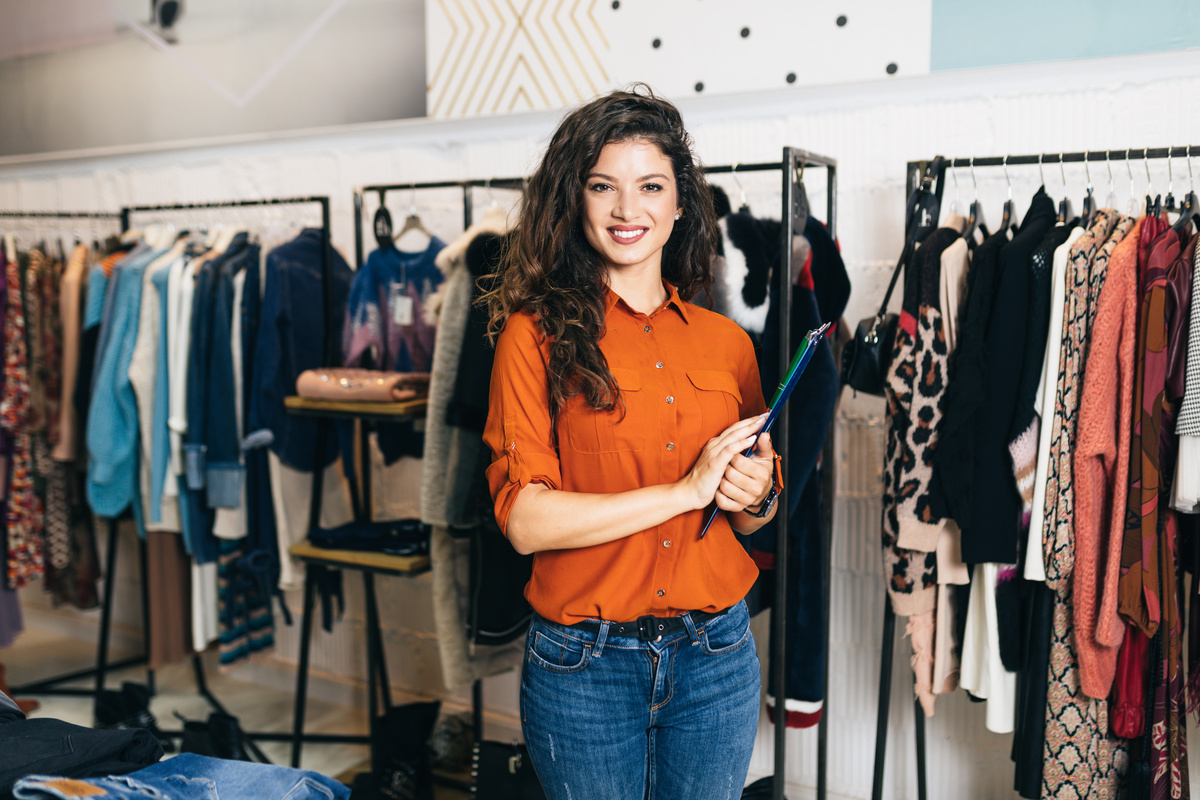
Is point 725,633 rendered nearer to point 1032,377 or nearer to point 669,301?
point 669,301

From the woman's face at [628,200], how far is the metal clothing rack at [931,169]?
0.87 metres

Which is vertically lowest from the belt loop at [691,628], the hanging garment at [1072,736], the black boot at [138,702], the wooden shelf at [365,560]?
the black boot at [138,702]

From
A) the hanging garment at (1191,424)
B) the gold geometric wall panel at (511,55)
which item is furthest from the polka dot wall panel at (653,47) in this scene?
the hanging garment at (1191,424)

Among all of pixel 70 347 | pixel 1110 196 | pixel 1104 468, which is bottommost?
pixel 1104 468

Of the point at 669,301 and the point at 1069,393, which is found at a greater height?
the point at 669,301

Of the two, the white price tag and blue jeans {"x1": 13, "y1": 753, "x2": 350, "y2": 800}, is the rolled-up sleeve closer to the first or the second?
blue jeans {"x1": 13, "y1": 753, "x2": 350, "y2": 800}

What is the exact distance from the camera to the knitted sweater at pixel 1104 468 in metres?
1.68

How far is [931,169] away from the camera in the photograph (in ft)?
6.46

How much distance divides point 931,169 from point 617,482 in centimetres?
114

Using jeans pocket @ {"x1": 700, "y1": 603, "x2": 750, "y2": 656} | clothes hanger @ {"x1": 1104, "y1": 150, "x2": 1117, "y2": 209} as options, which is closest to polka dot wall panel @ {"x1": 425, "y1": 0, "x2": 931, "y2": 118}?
clothes hanger @ {"x1": 1104, "y1": 150, "x2": 1117, "y2": 209}

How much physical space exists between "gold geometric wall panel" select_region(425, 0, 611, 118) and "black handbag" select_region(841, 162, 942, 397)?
1064 mm

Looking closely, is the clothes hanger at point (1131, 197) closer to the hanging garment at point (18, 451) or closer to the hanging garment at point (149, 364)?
the hanging garment at point (149, 364)

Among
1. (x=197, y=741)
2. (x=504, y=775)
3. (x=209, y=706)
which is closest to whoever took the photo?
(x=504, y=775)

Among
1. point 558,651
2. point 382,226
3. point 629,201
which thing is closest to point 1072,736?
point 558,651
